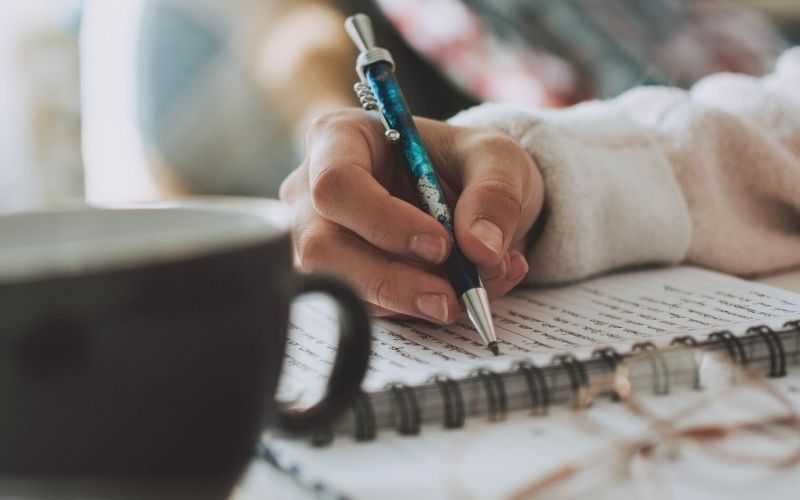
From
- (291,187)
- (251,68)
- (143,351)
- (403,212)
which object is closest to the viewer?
(143,351)

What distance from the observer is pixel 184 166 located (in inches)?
34.7

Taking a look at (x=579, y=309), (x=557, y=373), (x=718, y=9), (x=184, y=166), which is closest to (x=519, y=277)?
(x=579, y=309)

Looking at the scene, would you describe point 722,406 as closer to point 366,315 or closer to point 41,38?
point 366,315

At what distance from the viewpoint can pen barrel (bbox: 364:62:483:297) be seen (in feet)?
1.30

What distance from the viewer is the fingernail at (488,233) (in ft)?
1.27

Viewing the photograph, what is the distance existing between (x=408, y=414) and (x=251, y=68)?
2.21ft

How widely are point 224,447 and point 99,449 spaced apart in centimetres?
3

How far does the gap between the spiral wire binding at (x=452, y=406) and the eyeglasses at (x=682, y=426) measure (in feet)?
0.13

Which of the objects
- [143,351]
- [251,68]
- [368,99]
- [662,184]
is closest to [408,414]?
[143,351]

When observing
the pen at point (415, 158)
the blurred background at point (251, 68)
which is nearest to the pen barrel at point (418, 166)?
the pen at point (415, 158)

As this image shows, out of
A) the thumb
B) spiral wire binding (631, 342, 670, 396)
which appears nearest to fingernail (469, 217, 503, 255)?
the thumb

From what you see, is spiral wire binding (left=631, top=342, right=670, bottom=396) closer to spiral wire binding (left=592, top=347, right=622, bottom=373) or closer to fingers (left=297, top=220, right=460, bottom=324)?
spiral wire binding (left=592, top=347, right=622, bottom=373)

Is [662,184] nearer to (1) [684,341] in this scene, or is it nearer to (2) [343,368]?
(1) [684,341]

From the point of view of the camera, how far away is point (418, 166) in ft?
1.40
